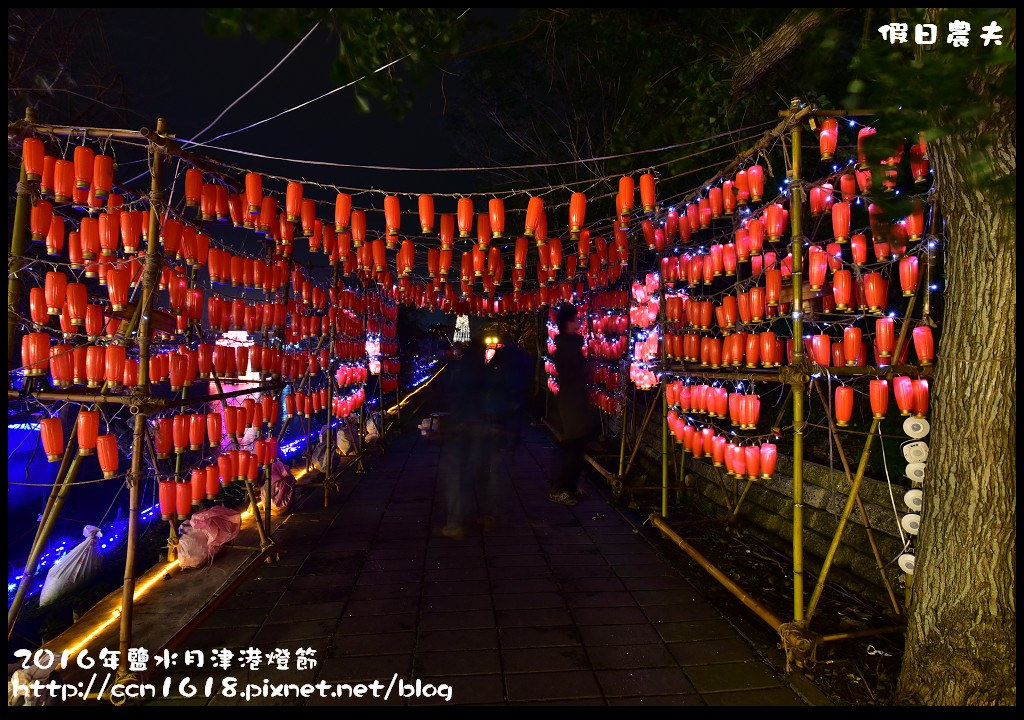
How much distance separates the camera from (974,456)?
3402mm

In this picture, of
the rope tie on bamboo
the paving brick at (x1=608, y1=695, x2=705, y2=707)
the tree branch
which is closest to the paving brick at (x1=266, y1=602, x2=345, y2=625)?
the paving brick at (x1=608, y1=695, x2=705, y2=707)

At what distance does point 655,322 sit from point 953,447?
16.7 feet

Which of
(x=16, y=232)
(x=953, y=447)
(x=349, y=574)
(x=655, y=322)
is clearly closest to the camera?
(x=953, y=447)

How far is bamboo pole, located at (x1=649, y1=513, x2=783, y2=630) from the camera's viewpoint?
451cm

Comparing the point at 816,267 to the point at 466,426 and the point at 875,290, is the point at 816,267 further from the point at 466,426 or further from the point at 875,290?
the point at 466,426

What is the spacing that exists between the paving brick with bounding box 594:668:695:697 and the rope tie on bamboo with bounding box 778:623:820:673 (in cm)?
87

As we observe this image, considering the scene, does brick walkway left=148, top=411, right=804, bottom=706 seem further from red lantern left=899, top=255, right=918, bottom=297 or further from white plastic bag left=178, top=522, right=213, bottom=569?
red lantern left=899, top=255, right=918, bottom=297

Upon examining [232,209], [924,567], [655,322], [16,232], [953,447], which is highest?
[232,209]

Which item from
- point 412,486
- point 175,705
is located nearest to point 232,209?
point 175,705

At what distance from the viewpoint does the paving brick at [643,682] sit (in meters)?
3.83

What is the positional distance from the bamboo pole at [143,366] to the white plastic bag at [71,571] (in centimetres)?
290

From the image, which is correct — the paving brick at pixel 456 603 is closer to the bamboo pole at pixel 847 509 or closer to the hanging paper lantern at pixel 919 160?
the bamboo pole at pixel 847 509

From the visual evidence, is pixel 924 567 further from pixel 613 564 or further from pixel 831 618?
pixel 613 564

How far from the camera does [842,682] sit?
3.96m
